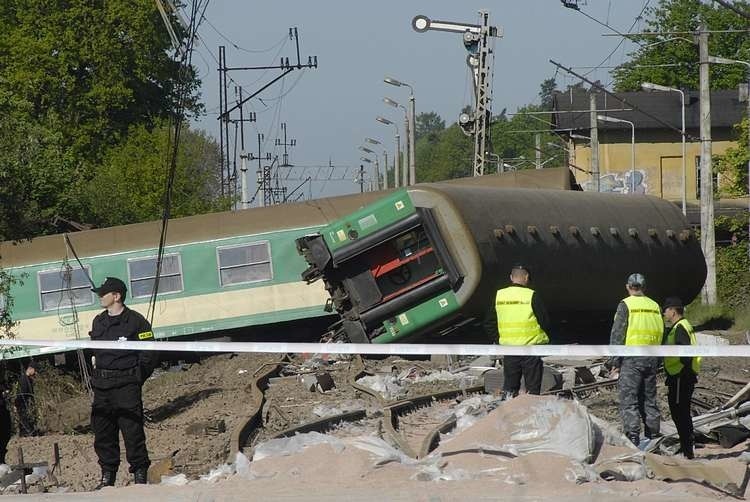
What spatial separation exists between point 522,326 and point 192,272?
13.2m

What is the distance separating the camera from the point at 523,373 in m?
13.1

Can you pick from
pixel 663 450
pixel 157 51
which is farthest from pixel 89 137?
pixel 663 450

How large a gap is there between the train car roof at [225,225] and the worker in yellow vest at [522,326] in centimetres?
1189

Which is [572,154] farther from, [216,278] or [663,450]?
[663,450]

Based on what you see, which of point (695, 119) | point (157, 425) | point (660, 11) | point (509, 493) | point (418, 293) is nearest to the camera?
point (509, 493)

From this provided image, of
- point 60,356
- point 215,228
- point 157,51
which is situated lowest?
point 60,356

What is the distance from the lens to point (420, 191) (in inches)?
800

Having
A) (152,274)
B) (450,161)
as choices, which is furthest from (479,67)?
(450,161)

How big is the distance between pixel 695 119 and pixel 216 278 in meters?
53.0

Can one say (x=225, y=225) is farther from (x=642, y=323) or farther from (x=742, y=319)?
(x=642, y=323)

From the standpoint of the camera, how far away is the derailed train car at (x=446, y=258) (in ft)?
65.2

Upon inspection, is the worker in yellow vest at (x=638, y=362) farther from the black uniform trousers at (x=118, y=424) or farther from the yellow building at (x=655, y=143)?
the yellow building at (x=655, y=143)

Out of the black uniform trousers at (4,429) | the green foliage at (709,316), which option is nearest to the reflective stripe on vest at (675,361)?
the black uniform trousers at (4,429)

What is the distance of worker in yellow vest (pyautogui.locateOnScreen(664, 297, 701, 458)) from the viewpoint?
34.7 feet
